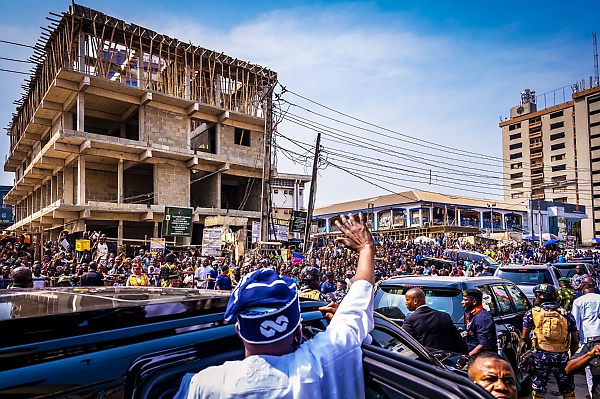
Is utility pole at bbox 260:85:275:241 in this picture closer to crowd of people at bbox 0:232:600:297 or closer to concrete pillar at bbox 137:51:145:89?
crowd of people at bbox 0:232:600:297

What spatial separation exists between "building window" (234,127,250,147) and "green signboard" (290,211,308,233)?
14.0 meters

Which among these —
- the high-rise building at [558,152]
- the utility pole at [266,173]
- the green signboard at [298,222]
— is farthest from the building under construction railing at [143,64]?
the high-rise building at [558,152]

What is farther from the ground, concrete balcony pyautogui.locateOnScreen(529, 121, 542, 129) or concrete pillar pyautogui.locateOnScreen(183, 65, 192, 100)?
concrete balcony pyautogui.locateOnScreen(529, 121, 542, 129)

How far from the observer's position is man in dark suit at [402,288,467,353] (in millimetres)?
4848

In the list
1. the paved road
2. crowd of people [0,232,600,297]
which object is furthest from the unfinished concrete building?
the paved road

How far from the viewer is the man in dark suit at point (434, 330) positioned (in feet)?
15.9

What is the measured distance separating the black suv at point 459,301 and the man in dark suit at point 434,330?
0.91 meters

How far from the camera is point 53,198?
32.1 m

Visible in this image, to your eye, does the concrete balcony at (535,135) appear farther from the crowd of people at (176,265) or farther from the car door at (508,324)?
the car door at (508,324)

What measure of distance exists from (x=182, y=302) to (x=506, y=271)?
1147cm

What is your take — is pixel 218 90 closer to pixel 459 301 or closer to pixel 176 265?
pixel 176 265

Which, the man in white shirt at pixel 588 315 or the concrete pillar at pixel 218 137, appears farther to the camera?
the concrete pillar at pixel 218 137

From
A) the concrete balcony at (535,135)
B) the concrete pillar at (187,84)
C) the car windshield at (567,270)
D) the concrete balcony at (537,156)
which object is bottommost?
the car windshield at (567,270)

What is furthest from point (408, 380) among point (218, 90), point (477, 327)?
point (218, 90)
